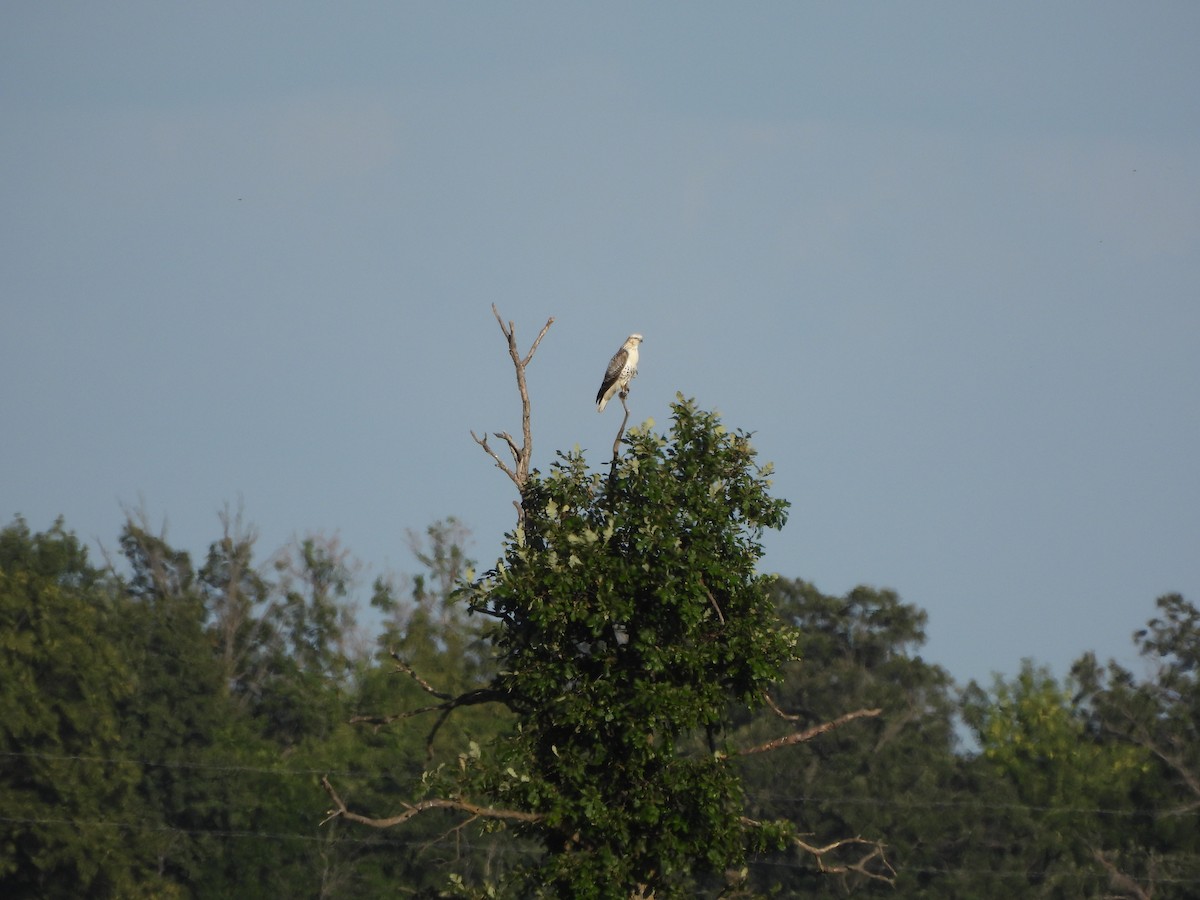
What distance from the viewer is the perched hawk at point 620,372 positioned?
22.6m

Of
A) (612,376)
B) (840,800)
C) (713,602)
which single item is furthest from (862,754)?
(713,602)

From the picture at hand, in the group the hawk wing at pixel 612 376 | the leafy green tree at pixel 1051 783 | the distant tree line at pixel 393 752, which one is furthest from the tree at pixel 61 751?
the hawk wing at pixel 612 376

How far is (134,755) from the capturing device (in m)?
57.8

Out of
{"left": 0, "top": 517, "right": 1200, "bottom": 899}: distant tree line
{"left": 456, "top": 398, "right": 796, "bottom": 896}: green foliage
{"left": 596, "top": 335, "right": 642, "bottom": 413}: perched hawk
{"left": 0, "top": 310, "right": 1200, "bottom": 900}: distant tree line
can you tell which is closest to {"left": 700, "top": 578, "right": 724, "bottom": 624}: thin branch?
{"left": 456, "top": 398, "right": 796, "bottom": 896}: green foliage

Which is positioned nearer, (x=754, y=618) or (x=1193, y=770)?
(x=754, y=618)

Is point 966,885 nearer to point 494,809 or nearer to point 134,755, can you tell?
point 134,755

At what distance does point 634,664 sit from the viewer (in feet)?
52.6

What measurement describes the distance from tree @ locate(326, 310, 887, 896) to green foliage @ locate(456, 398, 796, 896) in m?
0.02

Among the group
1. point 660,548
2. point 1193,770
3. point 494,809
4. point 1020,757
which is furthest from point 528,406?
Result: point 1020,757

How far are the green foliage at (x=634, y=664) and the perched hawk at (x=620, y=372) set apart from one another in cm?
600

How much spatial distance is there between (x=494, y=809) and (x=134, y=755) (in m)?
44.9

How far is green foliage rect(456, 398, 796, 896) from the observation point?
610 inches

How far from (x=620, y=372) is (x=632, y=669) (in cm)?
725

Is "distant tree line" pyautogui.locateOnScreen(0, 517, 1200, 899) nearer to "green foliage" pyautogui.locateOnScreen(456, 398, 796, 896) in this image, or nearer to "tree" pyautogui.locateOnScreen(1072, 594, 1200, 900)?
"tree" pyautogui.locateOnScreen(1072, 594, 1200, 900)
